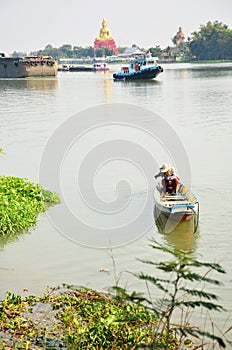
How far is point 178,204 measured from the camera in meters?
10.6

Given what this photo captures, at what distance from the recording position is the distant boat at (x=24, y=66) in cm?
7781

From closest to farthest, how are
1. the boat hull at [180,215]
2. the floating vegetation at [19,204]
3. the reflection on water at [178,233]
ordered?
the reflection on water at [178,233]
the boat hull at [180,215]
the floating vegetation at [19,204]

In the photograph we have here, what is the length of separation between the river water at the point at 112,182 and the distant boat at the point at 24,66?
1873 inches

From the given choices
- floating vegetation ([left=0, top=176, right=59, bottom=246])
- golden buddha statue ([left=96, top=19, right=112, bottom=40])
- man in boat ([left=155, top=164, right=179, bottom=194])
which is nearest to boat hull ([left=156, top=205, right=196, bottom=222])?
man in boat ([left=155, top=164, right=179, bottom=194])

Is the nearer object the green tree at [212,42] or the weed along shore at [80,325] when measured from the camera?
the weed along shore at [80,325]

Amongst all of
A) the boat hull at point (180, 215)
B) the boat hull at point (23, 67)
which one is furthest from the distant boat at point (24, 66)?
the boat hull at point (180, 215)

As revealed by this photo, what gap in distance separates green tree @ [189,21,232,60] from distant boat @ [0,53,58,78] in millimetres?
54875

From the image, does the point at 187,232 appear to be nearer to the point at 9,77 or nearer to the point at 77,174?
the point at 77,174

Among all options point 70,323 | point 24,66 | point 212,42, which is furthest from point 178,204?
point 212,42

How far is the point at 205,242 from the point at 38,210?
13.3 ft

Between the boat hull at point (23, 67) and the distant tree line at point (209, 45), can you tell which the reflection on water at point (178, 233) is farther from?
the distant tree line at point (209, 45)

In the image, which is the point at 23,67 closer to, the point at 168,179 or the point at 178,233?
the point at 168,179

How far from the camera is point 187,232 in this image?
Result: 10.2 m

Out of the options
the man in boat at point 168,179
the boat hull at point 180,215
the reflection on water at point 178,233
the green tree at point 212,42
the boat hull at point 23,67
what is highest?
the green tree at point 212,42
